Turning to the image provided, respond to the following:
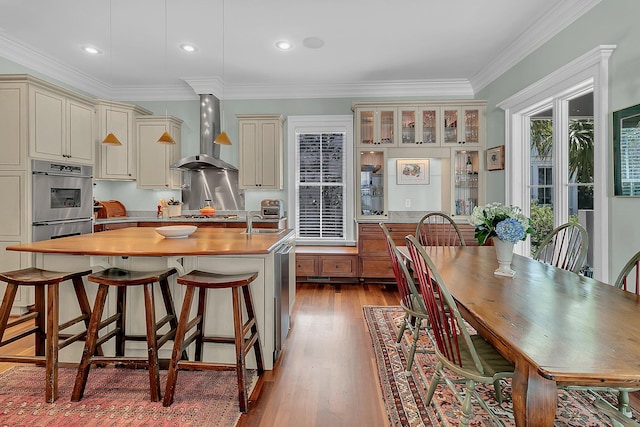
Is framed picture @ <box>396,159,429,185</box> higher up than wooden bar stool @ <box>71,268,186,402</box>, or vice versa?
framed picture @ <box>396,159,429,185</box>

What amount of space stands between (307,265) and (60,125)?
326 cm

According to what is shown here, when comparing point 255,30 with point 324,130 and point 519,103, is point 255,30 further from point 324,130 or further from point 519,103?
point 519,103

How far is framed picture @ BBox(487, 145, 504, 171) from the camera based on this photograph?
4305mm

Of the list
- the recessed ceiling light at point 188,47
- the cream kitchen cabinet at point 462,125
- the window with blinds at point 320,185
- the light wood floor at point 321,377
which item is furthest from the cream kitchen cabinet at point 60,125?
the cream kitchen cabinet at point 462,125

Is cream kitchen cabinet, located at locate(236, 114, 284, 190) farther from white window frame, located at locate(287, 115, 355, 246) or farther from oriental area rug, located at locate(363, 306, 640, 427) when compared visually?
oriental area rug, located at locate(363, 306, 640, 427)

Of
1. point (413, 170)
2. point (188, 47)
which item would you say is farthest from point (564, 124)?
point (188, 47)

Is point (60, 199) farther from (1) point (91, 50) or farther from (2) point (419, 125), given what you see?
(2) point (419, 125)

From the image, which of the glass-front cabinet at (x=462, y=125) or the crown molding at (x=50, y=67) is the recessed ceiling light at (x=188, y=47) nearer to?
the crown molding at (x=50, y=67)

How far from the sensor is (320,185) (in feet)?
17.7

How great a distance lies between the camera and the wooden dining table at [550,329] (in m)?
1.02

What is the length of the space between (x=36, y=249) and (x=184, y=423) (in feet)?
4.61

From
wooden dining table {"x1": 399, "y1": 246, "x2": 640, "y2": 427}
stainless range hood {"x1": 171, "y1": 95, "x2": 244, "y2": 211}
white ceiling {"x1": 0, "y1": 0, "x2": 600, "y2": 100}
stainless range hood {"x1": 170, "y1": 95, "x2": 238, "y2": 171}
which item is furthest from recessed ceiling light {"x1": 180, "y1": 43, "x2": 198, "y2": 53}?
wooden dining table {"x1": 399, "y1": 246, "x2": 640, "y2": 427}

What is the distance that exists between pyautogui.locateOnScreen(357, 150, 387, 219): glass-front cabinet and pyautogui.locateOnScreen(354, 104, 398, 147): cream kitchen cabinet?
164 millimetres

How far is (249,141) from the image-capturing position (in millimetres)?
5133
